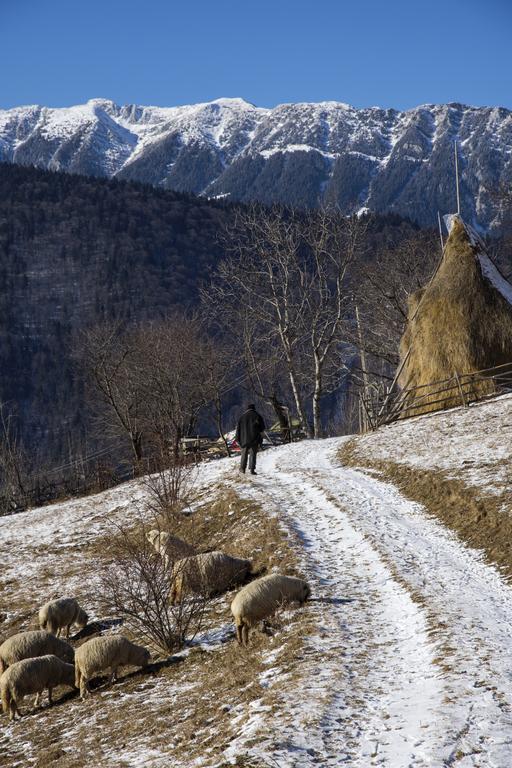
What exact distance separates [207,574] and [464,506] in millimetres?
5872

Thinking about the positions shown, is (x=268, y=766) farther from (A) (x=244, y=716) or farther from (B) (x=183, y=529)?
(B) (x=183, y=529)

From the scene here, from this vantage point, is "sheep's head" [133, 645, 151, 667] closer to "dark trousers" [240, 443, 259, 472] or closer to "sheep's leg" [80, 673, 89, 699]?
"sheep's leg" [80, 673, 89, 699]

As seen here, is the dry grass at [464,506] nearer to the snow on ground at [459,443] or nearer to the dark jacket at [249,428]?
the snow on ground at [459,443]

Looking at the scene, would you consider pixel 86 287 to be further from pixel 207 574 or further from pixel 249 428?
pixel 207 574

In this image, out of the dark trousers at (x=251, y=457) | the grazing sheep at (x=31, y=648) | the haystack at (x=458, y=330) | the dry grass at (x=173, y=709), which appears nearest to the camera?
the dry grass at (x=173, y=709)

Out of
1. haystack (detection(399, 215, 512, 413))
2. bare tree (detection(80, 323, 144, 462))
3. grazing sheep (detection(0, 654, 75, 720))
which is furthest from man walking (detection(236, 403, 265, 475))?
bare tree (detection(80, 323, 144, 462))

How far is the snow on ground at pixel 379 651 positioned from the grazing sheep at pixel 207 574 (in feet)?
4.11

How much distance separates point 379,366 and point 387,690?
57138 millimetres

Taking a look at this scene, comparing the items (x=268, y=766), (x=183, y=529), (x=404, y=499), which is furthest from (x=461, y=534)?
(x=268, y=766)

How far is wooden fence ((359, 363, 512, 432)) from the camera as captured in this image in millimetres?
26309

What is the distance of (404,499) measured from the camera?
1847 centimetres

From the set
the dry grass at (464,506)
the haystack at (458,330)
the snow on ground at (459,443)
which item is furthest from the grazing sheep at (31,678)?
the haystack at (458,330)

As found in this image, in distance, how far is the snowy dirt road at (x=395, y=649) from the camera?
7027 mm

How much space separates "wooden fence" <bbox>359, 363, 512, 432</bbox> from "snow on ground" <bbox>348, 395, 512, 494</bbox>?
766mm
